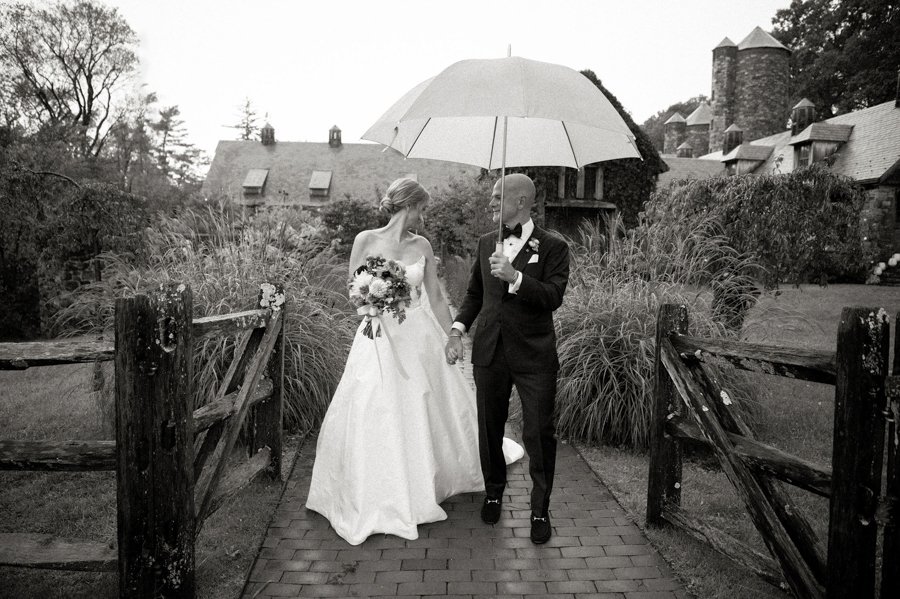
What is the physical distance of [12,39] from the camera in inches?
991

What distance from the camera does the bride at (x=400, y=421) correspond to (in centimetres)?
364

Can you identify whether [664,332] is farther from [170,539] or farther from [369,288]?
[170,539]

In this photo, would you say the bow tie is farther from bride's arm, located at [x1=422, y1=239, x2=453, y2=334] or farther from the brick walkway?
the brick walkway

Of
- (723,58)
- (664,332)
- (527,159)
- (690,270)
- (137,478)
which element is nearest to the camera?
(137,478)

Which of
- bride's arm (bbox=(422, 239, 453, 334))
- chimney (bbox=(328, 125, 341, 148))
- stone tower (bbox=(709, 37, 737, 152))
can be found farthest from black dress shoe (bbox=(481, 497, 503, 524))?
stone tower (bbox=(709, 37, 737, 152))

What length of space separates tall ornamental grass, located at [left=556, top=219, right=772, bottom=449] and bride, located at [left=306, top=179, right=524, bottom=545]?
157cm

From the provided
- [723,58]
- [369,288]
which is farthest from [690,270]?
[723,58]

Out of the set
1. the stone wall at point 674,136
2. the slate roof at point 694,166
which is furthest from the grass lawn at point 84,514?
the stone wall at point 674,136

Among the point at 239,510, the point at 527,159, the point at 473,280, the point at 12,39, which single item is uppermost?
the point at 12,39

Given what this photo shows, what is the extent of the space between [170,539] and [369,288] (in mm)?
1905

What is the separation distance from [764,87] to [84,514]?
46567 millimetres

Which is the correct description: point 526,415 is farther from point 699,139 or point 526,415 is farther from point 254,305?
point 699,139

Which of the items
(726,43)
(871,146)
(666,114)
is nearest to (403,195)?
(871,146)

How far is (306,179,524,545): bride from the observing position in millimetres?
3641
